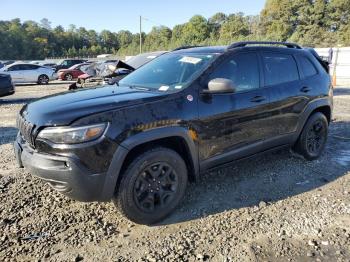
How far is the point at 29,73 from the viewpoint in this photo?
2211cm

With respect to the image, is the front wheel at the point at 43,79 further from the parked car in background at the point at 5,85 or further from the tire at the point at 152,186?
the tire at the point at 152,186

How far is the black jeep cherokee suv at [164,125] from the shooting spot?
317 cm

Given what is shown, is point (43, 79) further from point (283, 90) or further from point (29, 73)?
point (283, 90)

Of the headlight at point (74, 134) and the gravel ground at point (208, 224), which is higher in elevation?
the headlight at point (74, 134)

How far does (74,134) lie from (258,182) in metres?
2.65

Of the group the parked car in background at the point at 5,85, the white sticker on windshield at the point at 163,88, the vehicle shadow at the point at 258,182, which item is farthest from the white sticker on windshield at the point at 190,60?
the parked car in background at the point at 5,85

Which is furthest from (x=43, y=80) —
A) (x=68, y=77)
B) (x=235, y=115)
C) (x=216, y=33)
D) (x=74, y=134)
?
(x=216, y=33)

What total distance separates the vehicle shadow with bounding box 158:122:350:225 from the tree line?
2724cm

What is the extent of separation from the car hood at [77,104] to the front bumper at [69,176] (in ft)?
1.07

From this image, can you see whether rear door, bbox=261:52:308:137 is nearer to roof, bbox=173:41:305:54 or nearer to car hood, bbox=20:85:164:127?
roof, bbox=173:41:305:54

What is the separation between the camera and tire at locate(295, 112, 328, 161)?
540cm

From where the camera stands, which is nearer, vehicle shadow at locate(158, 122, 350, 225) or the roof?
vehicle shadow at locate(158, 122, 350, 225)

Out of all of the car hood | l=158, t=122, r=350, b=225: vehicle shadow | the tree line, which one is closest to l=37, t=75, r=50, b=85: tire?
the tree line

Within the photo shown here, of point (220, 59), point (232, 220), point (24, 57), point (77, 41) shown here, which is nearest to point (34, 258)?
point (232, 220)
